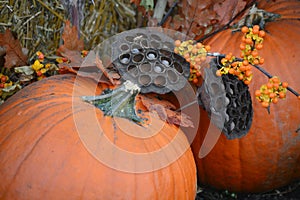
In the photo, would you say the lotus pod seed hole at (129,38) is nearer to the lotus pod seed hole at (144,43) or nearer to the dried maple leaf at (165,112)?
the lotus pod seed hole at (144,43)

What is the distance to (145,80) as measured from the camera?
1781mm

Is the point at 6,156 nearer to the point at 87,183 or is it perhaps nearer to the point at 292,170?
the point at 87,183

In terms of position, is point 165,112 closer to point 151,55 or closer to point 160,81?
point 160,81

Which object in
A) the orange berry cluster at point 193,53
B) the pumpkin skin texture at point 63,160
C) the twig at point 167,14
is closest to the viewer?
the pumpkin skin texture at point 63,160

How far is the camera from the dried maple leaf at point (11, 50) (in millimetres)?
1835

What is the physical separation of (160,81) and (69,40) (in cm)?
47

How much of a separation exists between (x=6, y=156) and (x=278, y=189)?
4.32 feet

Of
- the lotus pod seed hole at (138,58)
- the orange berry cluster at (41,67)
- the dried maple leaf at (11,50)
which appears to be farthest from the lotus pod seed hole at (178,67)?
the dried maple leaf at (11,50)

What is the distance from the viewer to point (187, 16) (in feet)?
6.75

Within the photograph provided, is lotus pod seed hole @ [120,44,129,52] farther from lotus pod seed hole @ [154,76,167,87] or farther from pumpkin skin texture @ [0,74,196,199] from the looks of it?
pumpkin skin texture @ [0,74,196,199]

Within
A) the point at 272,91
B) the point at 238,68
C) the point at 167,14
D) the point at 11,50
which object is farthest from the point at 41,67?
the point at 272,91

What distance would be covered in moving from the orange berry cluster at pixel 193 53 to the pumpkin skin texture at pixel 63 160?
362 mm

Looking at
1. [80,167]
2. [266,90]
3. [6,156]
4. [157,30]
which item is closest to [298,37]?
[266,90]

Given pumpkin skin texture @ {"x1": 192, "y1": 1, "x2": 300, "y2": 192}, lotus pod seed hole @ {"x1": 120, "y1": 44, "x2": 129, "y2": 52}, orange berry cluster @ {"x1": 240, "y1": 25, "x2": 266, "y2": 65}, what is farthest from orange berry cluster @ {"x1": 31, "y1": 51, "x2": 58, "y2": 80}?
orange berry cluster @ {"x1": 240, "y1": 25, "x2": 266, "y2": 65}
